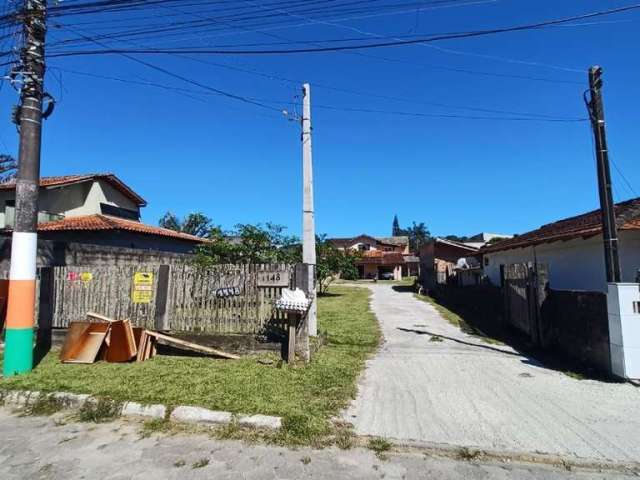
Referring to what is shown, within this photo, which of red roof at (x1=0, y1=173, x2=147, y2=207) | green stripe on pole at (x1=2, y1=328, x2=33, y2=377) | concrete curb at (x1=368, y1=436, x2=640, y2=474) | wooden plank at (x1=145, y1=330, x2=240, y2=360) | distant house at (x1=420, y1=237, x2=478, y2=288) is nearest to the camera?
concrete curb at (x1=368, y1=436, x2=640, y2=474)

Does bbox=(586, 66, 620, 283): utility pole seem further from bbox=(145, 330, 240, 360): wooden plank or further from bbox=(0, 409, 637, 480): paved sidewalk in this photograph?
bbox=(145, 330, 240, 360): wooden plank

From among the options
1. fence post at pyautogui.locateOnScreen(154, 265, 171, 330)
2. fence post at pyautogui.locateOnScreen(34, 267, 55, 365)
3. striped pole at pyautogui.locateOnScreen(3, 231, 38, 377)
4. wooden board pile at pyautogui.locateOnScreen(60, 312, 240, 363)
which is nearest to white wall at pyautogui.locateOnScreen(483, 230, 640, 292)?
wooden board pile at pyautogui.locateOnScreen(60, 312, 240, 363)

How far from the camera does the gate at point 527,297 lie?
28.0ft

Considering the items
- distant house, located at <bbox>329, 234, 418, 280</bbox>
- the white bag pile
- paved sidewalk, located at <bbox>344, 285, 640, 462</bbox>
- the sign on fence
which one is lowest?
paved sidewalk, located at <bbox>344, 285, 640, 462</bbox>

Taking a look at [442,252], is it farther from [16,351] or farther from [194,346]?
[16,351]

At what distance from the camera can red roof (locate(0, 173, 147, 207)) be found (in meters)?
21.1

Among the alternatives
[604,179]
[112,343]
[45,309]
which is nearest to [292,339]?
[112,343]

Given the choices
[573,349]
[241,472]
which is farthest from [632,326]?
[241,472]

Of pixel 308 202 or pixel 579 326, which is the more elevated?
pixel 308 202

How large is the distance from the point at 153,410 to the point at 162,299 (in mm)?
3583

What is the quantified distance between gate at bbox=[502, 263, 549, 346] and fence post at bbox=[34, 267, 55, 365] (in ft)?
33.0

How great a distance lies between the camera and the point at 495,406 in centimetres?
518

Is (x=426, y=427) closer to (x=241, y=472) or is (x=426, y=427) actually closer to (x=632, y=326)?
(x=241, y=472)

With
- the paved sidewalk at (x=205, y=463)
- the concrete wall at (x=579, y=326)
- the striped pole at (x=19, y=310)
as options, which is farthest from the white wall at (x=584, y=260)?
the striped pole at (x=19, y=310)
